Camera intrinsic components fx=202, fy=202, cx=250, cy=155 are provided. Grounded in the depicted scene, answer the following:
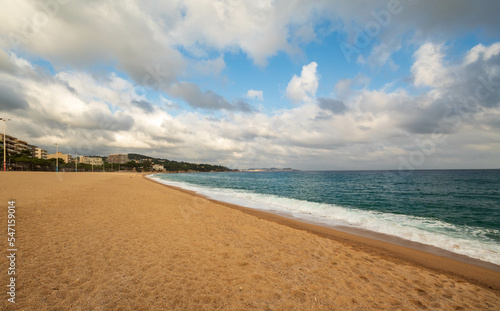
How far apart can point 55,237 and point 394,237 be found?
47.0 ft

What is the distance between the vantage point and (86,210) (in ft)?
35.2

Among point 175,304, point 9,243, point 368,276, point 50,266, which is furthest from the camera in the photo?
point 9,243

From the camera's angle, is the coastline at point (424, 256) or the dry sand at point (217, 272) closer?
the dry sand at point (217, 272)

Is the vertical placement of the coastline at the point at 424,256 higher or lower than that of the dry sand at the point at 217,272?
lower

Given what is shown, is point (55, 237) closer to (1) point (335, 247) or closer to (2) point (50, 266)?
(2) point (50, 266)

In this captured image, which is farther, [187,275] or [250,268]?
[250,268]

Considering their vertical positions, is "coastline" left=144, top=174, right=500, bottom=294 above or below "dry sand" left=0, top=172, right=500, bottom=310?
below

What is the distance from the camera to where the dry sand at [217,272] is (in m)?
4.11

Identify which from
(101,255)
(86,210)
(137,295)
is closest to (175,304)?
(137,295)

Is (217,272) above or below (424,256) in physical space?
above

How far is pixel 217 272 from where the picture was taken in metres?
5.29

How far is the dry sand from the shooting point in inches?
162

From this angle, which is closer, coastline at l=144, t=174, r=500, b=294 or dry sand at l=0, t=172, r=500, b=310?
dry sand at l=0, t=172, r=500, b=310

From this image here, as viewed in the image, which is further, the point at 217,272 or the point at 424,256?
the point at 424,256
